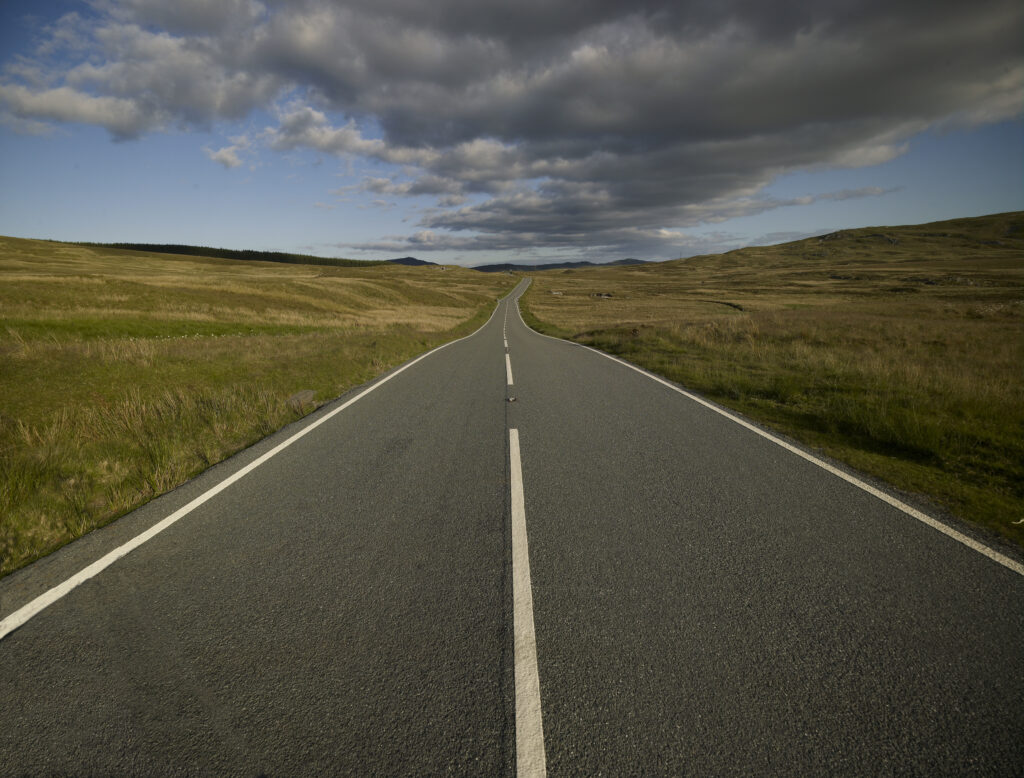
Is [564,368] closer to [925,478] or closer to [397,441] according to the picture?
[397,441]

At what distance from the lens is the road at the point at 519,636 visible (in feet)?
7.26

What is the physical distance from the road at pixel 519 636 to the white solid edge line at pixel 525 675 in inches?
0.5

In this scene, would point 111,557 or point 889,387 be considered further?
point 889,387

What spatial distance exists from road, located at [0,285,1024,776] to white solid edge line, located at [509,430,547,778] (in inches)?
0.5

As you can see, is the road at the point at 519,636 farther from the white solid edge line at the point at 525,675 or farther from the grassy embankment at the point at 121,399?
the grassy embankment at the point at 121,399

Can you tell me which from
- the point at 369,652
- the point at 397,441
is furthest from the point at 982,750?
the point at 397,441

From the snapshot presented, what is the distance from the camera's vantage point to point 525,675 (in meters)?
2.63

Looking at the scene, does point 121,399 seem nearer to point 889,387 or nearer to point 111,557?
point 111,557

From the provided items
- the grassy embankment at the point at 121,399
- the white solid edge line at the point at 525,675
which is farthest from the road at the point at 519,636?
the grassy embankment at the point at 121,399

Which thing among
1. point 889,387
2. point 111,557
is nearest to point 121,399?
point 111,557

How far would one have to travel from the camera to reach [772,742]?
221 centimetres

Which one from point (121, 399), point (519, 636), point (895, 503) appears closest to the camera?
point (519, 636)

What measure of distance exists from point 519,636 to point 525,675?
298 mm

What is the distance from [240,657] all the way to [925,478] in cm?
711
